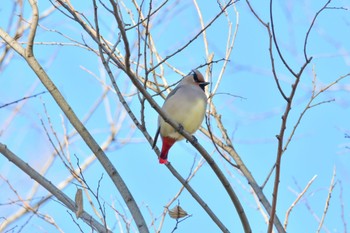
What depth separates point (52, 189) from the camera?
9.84 ft

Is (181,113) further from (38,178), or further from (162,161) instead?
(38,178)

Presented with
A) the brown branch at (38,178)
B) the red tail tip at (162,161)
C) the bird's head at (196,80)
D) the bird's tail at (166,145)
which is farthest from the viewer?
the bird's head at (196,80)

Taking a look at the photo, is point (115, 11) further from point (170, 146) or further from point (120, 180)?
point (170, 146)

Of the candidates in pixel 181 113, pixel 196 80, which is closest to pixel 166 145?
pixel 181 113

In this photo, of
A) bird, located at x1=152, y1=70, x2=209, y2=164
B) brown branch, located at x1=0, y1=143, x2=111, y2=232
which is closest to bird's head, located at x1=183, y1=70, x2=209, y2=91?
bird, located at x1=152, y1=70, x2=209, y2=164

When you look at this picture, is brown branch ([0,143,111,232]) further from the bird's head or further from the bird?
the bird's head

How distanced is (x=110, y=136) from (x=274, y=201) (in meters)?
4.27

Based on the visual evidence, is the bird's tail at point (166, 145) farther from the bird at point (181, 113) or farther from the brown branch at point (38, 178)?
the brown branch at point (38, 178)

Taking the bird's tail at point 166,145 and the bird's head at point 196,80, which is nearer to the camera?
the bird's tail at point 166,145

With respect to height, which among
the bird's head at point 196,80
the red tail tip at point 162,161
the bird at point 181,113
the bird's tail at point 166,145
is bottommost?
the red tail tip at point 162,161

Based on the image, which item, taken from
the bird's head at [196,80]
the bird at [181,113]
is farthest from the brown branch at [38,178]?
the bird's head at [196,80]

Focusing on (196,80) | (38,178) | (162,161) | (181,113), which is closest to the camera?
(38,178)

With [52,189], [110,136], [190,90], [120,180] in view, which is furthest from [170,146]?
[110,136]

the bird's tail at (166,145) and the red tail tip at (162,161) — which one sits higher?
the bird's tail at (166,145)
